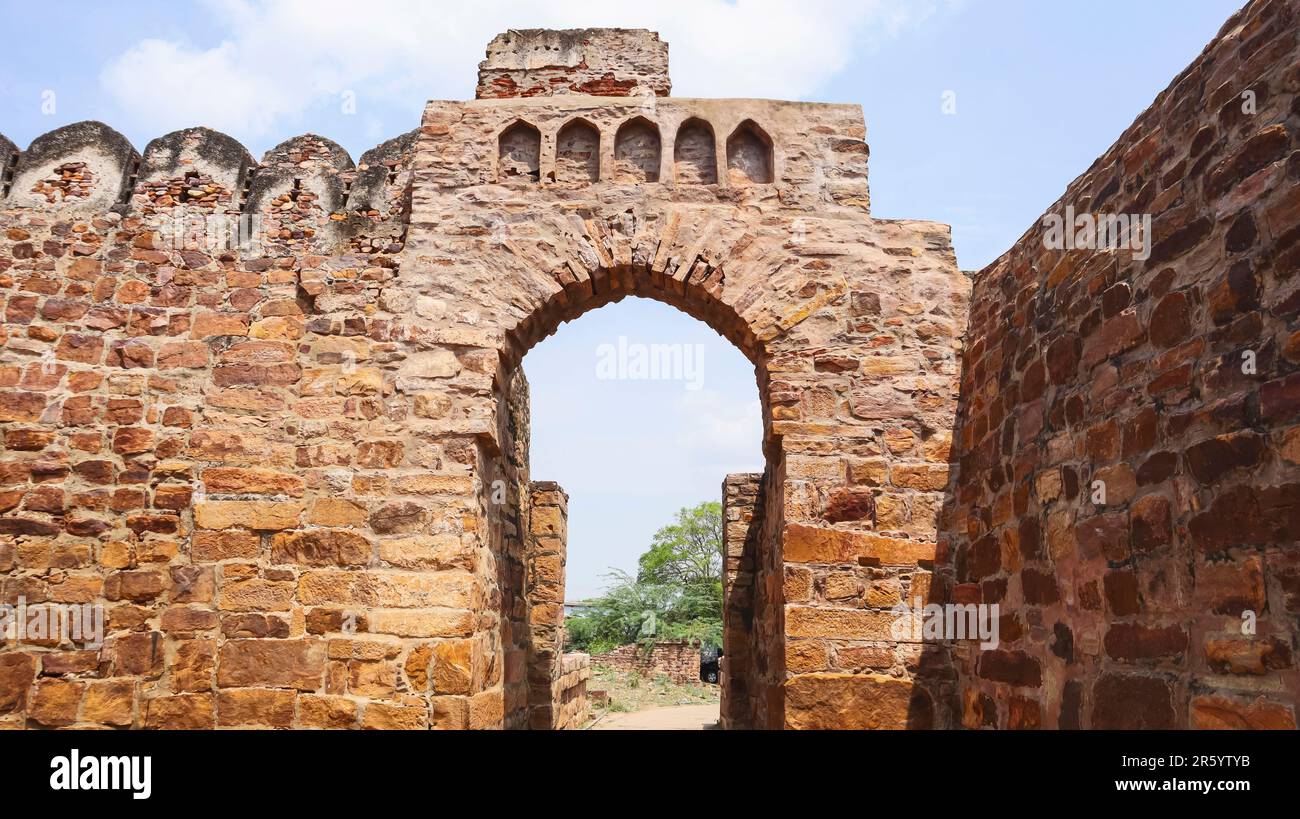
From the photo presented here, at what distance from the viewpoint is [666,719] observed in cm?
1115

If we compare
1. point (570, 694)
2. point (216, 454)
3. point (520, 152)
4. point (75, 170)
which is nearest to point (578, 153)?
point (520, 152)

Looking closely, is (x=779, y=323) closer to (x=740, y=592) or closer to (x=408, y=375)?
(x=408, y=375)

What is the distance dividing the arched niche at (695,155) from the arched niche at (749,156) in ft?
0.35

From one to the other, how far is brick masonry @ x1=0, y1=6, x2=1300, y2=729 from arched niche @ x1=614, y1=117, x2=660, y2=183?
0.13 feet

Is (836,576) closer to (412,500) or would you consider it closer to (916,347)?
(916,347)

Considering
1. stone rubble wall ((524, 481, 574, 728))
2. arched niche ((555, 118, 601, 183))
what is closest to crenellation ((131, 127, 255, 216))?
arched niche ((555, 118, 601, 183))

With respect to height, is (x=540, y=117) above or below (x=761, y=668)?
above

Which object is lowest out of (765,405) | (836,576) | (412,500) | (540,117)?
(836,576)

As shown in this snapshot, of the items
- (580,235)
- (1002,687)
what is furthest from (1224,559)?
(580,235)

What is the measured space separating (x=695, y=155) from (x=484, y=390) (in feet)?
6.40

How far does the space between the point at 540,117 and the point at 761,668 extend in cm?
402

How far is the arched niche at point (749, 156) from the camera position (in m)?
5.09
